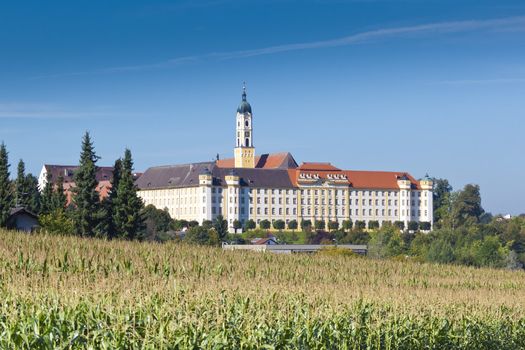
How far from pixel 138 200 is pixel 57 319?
72551mm

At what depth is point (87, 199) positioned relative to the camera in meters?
88.2

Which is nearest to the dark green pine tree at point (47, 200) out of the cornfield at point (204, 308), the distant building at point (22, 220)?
the distant building at point (22, 220)

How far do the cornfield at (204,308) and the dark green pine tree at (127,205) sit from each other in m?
54.5

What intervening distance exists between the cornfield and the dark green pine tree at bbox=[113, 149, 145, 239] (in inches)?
2146

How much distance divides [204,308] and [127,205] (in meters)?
71.5

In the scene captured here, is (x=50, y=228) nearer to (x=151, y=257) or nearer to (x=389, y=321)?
(x=151, y=257)

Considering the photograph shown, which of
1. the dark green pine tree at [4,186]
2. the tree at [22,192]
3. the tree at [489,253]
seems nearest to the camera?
the dark green pine tree at [4,186]

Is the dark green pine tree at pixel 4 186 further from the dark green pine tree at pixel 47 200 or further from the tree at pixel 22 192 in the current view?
the tree at pixel 22 192

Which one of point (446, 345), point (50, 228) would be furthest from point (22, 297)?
point (50, 228)

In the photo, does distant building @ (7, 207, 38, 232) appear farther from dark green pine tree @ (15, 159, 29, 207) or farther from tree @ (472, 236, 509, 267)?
tree @ (472, 236, 509, 267)

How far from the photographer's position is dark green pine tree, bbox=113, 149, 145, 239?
87.3 meters

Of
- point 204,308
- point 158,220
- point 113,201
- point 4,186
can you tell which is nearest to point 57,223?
point 113,201

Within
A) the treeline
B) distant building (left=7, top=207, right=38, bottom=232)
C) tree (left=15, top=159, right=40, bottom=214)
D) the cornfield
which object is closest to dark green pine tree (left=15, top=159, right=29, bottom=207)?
tree (left=15, top=159, right=40, bottom=214)

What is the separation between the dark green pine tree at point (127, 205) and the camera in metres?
A: 87.3
